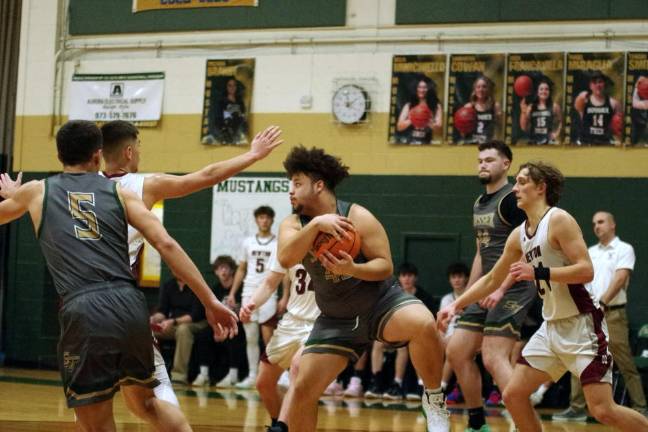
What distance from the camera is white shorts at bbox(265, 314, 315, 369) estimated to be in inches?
277

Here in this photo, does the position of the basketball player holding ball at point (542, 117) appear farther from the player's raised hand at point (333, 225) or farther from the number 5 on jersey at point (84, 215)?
the number 5 on jersey at point (84, 215)

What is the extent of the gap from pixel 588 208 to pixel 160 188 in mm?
7557

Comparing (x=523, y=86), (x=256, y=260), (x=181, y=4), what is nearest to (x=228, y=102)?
(x=181, y=4)

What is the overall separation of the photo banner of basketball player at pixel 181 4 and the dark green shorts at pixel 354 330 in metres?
8.31

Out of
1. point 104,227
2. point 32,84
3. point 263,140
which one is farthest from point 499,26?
point 104,227

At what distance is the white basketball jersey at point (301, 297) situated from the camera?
738cm

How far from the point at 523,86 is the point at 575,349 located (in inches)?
260

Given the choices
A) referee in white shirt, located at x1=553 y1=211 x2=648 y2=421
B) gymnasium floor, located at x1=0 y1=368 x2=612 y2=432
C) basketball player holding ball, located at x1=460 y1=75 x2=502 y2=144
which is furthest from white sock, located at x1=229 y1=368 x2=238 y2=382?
referee in white shirt, located at x1=553 y1=211 x2=648 y2=421

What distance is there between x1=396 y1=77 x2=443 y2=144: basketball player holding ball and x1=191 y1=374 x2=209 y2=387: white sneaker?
373cm

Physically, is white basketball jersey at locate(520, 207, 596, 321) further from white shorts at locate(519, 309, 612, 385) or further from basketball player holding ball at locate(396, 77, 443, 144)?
basketball player holding ball at locate(396, 77, 443, 144)

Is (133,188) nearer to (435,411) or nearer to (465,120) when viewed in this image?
(435,411)

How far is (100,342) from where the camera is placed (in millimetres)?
4320

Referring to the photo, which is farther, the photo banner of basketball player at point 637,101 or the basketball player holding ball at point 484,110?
the basketball player holding ball at point 484,110

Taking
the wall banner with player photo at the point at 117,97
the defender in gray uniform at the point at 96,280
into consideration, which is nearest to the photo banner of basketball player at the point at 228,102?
the wall banner with player photo at the point at 117,97
